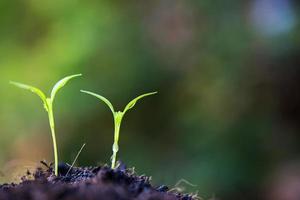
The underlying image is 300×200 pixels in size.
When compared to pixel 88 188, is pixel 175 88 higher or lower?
higher

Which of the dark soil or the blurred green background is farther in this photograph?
the blurred green background

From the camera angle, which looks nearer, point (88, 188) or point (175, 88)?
point (88, 188)

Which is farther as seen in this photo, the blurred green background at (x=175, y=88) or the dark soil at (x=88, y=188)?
the blurred green background at (x=175, y=88)

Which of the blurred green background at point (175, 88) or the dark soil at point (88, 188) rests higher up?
the blurred green background at point (175, 88)

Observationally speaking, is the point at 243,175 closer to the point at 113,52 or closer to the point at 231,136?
the point at 231,136

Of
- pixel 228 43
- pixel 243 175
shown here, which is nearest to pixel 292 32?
pixel 228 43
